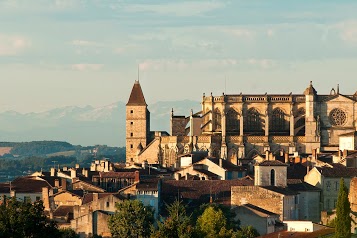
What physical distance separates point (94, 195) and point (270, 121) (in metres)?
65.7

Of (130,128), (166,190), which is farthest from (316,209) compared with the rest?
(130,128)

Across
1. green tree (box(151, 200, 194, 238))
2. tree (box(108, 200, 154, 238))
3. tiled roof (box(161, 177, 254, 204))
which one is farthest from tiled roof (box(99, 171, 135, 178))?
green tree (box(151, 200, 194, 238))

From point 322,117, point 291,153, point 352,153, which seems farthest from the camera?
point 322,117

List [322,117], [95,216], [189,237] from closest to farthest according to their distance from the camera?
[189,237]
[95,216]
[322,117]

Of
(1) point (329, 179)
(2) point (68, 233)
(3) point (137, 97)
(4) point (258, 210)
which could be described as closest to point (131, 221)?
(2) point (68, 233)

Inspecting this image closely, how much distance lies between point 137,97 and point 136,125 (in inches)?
154

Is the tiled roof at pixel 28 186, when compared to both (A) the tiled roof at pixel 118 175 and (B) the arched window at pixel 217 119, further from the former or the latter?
(B) the arched window at pixel 217 119

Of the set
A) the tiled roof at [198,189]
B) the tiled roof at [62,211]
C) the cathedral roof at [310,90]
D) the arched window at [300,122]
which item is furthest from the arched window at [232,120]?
the tiled roof at [62,211]

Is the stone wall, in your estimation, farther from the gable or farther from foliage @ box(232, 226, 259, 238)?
the gable

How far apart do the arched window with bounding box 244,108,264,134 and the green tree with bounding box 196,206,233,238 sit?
237ft

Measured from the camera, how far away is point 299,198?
10375cm

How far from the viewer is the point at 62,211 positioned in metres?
102

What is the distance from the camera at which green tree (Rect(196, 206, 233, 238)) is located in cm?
8425

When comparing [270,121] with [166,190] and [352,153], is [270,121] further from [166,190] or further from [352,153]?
[166,190]
